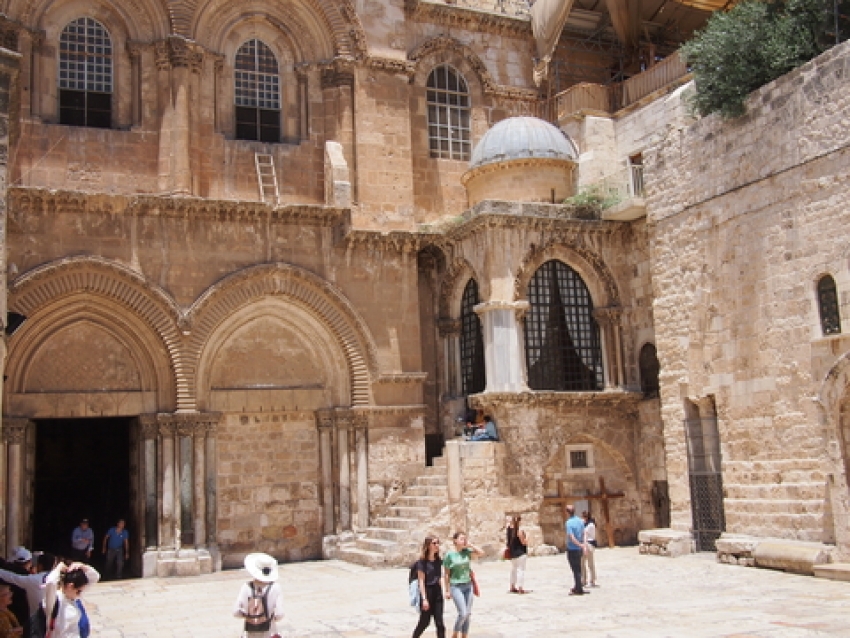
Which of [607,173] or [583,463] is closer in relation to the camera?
[583,463]

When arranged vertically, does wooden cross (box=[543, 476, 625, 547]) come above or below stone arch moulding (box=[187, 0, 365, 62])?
below

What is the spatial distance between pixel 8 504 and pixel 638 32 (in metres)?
17.4

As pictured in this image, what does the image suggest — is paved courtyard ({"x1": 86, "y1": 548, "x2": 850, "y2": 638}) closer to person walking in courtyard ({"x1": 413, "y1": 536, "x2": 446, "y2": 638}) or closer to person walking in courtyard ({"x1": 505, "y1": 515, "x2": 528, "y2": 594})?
person walking in courtyard ({"x1": 505, "y1": 515, "x2": 528, "y2": 594})

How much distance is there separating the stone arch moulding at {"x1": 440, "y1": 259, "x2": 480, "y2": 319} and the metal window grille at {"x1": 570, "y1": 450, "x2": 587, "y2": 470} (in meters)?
3.89

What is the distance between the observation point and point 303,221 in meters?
19.7

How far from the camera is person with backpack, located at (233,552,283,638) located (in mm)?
7426

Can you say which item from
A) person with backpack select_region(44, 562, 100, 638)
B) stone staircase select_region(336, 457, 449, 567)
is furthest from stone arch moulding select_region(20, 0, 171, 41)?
person with backpack select_region(44, 562, 100, 638)

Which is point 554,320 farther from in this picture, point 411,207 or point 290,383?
point 290,383

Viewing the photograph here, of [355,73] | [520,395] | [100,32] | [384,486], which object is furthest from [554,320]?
[100,32]

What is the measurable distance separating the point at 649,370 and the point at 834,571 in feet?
23.9

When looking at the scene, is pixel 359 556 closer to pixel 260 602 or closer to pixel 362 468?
pixel 362 468

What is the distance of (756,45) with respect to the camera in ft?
54.0

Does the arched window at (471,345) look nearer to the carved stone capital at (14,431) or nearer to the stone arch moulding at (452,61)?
the stone arch moulding at (452,61)

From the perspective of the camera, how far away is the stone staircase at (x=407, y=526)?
57.2ft
